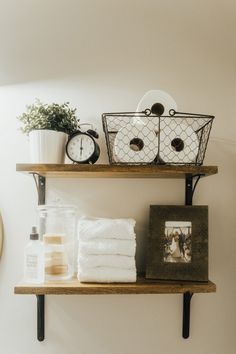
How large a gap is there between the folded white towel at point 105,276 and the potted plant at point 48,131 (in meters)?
0.42

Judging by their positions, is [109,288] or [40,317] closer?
[109,288]

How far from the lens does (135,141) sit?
134cm

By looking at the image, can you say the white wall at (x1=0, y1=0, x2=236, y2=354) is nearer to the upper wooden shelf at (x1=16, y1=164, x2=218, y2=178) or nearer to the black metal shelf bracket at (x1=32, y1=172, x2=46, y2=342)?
the black metal shelf bracket at (x1=32, y1=172, x2=46, y2=342)

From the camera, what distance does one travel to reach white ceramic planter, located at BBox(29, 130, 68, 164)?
135 centimetres

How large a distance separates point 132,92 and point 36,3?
1.86ft

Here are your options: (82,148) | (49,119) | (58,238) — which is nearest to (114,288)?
(58,238)

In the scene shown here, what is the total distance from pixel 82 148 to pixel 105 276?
474mm

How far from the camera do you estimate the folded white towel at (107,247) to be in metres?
1.35

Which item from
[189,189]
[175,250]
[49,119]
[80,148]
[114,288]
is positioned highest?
[49,119]

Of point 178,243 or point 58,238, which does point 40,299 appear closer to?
point 58,238

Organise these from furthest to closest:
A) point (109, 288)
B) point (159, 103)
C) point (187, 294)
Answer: point (187, 294)
point (159, 103)
point (109, 288)

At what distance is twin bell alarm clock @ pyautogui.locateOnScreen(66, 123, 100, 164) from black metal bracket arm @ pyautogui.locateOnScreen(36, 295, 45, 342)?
59 cm

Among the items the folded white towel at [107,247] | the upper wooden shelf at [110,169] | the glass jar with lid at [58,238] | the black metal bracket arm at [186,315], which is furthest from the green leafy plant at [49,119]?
the black metal bracket arm at [186,315]

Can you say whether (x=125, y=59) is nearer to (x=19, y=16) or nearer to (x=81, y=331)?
(x=19, y=16)
